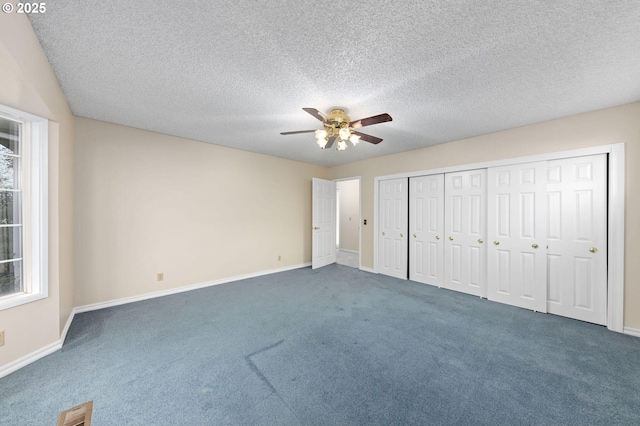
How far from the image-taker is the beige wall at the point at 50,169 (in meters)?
1.44

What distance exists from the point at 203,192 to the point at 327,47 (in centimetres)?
323

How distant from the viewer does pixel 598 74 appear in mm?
2072

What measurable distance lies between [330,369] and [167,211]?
3304mm

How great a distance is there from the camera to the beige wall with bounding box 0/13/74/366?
144cm

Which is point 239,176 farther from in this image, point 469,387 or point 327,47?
point 469,387

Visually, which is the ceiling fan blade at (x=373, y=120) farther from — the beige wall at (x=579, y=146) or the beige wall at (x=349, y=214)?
the beige wall at (x=349, y=214)

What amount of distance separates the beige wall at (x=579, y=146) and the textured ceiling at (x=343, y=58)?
17 cm

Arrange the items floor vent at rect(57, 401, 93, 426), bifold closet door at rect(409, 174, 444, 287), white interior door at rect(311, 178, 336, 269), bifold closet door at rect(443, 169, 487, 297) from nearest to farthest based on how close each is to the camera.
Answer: floor vent at rect(57, 401, 93, 426)
bifold closet door at rect(443, 169, 487, 297)
bifold closet door at rect(409, 174, 444, 287)
white interior door at rect(311, 178, 336, 269)

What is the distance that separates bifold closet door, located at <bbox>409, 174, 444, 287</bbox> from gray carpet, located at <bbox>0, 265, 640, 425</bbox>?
42.9 inches

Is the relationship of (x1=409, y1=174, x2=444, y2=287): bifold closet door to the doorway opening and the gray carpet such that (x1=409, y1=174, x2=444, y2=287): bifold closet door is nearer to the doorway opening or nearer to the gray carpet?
the gray carpet

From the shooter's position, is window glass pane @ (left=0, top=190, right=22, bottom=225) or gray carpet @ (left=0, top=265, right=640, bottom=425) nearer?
gray carpet @ (left=0, top=265, right=640, bottom=425)

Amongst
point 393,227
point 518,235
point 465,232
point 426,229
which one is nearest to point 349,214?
point 393,227

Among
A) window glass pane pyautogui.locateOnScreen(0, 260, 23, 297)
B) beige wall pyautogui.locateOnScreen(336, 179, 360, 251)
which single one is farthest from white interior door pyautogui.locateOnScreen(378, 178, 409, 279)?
window glass pane pyautogui.locateOnScreen(0, 260, 23, 297)

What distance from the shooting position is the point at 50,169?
2.20m
